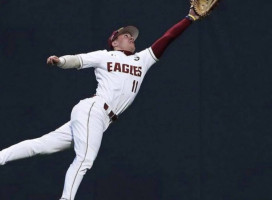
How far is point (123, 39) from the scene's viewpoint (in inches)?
249

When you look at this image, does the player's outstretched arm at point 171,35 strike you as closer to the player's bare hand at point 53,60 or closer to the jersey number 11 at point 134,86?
the jersey number 11 at point 134,86

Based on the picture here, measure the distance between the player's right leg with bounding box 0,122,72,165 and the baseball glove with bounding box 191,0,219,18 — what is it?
1273 millimetres

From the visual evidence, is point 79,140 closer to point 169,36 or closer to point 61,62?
point 61,62

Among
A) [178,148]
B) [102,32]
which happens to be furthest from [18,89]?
[178,148]

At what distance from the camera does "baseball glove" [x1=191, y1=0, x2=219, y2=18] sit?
6312 millimetres

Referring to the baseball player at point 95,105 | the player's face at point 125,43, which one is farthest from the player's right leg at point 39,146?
the player's face at point 125,43

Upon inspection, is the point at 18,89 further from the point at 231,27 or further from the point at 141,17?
the point at 231,27

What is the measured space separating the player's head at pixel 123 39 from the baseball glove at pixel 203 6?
0.48 metres

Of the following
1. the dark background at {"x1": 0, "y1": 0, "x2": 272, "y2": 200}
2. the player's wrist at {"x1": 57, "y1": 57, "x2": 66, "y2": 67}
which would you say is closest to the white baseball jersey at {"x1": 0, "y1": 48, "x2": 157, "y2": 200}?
the player's wrist at {"x1": 57, "y1": 57, "x2": 66, "y2": 67}

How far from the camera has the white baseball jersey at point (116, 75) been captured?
6059 mm

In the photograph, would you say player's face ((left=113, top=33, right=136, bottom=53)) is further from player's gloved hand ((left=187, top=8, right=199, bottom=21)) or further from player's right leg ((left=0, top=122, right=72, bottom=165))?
player's right leg ((left=0, top=122, right=72, bottom=165))

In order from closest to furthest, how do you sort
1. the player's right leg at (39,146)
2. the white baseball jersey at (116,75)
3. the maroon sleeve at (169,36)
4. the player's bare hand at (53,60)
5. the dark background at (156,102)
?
the player's bare hand at (53,60) < the player's right leg at (39,146) < the white baseball jersey at (116,75) < the maroon sleeve at (169,36) < the dark background at (156,102)

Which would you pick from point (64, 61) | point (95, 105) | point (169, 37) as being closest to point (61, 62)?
point (64, 61)

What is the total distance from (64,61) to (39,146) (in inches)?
24.7
